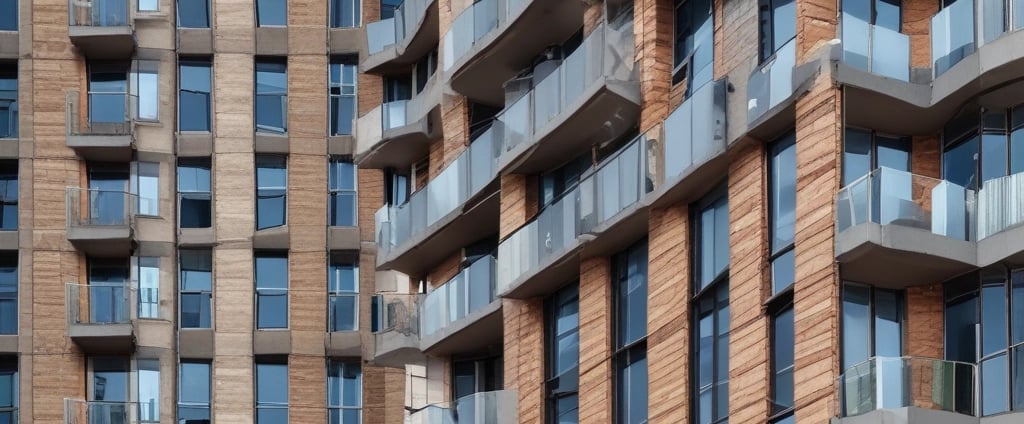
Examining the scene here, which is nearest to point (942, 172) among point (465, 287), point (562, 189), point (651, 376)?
point (651, 376)

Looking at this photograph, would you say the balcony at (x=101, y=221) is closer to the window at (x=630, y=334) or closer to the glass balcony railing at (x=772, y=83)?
the window at (x=630, y=334)

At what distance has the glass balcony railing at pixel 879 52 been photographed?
39062mm

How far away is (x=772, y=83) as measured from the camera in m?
40.3

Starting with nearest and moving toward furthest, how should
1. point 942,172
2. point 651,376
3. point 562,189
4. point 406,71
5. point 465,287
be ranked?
point 942,172 < point 651,376 < point 562,189 < point 465,287 < point 406,71

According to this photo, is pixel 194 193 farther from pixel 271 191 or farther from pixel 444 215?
pixel 444 215

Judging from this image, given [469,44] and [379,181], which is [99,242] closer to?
[379,181]

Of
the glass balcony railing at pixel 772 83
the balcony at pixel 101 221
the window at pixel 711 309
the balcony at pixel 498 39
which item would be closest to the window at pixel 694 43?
the window at pixel 711 309

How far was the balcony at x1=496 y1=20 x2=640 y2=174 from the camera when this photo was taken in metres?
46.7

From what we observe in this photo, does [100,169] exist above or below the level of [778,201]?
above

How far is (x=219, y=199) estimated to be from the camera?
67.9m

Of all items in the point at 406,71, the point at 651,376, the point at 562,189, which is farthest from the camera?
the point at 406,71

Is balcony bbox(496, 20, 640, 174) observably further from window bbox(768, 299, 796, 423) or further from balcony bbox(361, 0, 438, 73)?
balcony bbox(361, 0, 438, 73)

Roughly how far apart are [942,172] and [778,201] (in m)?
2.49

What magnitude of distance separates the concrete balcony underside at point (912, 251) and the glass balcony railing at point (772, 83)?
3.01 meters
